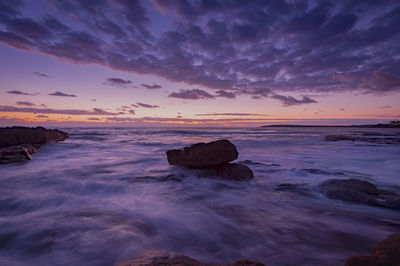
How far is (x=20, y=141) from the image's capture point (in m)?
11.6

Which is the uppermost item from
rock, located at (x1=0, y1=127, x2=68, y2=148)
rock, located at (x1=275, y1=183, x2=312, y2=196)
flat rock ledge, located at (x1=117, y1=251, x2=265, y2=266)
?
rock, located at (x1=0, y1=127, x2=68, y2=148)

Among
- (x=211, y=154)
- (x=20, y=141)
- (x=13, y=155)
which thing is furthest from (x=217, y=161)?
(x=20, y=141)

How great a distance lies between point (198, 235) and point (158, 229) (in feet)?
2.05

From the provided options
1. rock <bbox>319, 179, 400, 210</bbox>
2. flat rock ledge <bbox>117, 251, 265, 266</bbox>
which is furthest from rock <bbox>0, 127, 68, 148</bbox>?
rock <bbox>319, 179, 400, 210</bbox>

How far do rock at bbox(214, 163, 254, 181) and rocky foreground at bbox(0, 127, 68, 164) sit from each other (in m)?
7.89

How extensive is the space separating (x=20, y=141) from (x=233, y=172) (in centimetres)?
1280

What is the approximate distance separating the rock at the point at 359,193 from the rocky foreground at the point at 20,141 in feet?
34.3

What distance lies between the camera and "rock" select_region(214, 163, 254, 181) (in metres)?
5.68

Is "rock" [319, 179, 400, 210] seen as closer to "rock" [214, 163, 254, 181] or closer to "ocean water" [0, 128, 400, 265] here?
"ocean water" [0, 128, 400, 265]

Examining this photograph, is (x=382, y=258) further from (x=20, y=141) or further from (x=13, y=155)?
(x=20, y=141)

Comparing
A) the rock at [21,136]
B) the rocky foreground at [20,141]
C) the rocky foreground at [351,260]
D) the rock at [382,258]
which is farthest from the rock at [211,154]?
the rock at [21,136]

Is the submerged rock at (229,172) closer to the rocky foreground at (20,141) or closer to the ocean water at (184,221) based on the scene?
the ocean water at (184,221)

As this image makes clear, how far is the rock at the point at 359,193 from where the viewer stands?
3.67 m

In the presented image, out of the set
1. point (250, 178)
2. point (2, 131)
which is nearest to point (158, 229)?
point (250, 178)
